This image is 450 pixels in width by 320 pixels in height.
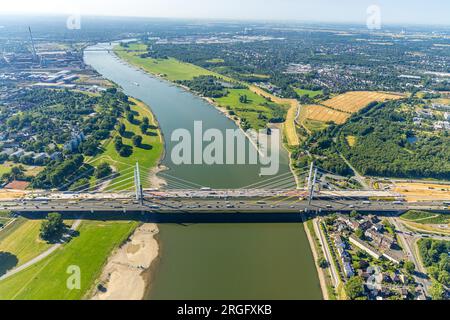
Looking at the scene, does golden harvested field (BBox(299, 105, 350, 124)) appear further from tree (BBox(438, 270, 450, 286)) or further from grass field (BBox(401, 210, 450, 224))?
tree (BBox(438, 270, 450, 286))

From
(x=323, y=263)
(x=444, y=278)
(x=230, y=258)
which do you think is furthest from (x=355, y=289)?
(x=230, y=258)

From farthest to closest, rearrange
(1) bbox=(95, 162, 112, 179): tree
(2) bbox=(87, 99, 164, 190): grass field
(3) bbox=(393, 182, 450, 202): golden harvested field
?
(2) bbox=(87, 99, 164, 190): grass field, (1) bbox=(95, 162, 112, 179): tree, (3) bbox=(393, 182, 450, 202): golden harvested field

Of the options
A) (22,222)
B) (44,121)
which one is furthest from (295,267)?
(44,121)

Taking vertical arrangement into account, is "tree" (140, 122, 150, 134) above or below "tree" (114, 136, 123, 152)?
above

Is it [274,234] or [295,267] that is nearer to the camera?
[295,267]

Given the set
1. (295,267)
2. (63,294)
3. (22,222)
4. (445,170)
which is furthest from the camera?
(445,170)

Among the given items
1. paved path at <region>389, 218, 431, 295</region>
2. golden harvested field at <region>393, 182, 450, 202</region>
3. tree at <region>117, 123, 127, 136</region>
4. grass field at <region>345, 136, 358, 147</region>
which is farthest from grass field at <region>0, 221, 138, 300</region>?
grass field at <region>345, 136, 358, 147</region>

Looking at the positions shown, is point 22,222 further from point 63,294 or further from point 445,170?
point 445,170
